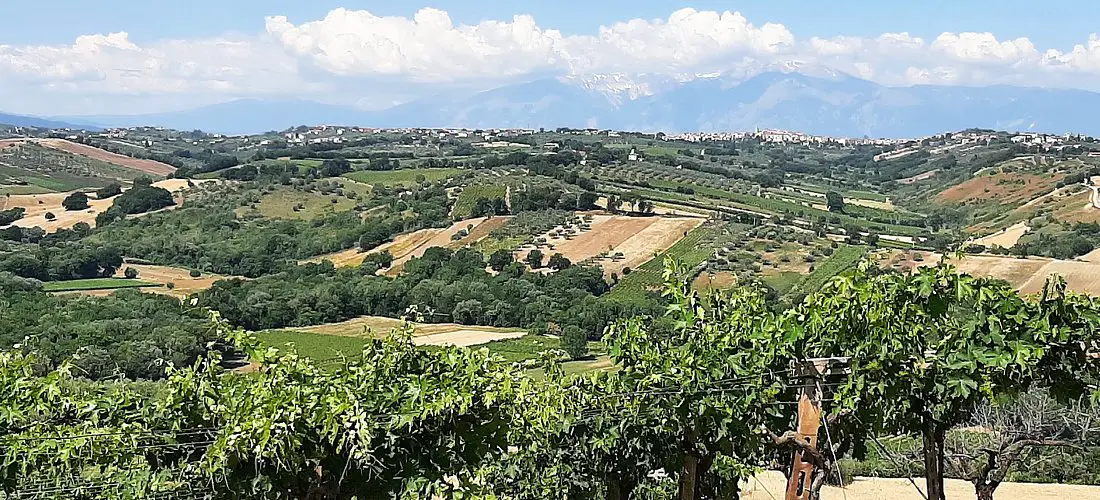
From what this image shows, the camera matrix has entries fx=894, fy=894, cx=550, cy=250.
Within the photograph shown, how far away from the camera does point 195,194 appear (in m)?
96.4

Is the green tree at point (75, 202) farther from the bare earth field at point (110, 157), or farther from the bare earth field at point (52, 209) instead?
the bare earth field at point (110, 157)

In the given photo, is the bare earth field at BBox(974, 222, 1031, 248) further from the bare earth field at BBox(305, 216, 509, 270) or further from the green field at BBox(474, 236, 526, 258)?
the bare earth field at BBox(305, 216, 509, 270)

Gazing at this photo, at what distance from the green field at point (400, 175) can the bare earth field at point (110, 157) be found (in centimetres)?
3786

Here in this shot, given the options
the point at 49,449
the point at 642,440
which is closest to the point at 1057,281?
the point at 642,440

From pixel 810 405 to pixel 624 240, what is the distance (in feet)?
218

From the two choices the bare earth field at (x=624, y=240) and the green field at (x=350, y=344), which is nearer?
the green field at (x=350, y=344)

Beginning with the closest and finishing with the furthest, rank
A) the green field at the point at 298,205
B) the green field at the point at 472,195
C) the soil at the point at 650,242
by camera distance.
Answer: the soil at the point at 650,242 < the green field at the point at 472,195 < the green field at the point at 298,205

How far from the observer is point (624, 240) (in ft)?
236

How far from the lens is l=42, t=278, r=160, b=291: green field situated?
215 feet

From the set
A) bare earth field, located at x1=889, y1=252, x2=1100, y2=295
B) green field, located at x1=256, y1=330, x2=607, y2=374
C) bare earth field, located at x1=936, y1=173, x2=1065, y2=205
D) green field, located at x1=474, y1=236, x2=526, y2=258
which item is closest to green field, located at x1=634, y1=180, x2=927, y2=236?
bare earth field, located at x1=936, y1=173, x2=1065, y2=205

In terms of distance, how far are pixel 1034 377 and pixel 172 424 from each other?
18.6ft

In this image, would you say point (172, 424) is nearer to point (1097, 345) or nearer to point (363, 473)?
point (363, 473)

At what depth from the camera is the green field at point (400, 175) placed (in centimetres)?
10029

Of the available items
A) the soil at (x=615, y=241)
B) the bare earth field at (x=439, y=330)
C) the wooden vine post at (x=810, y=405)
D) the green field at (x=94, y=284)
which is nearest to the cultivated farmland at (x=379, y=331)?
the bare earth field at (x=439, y=330)
